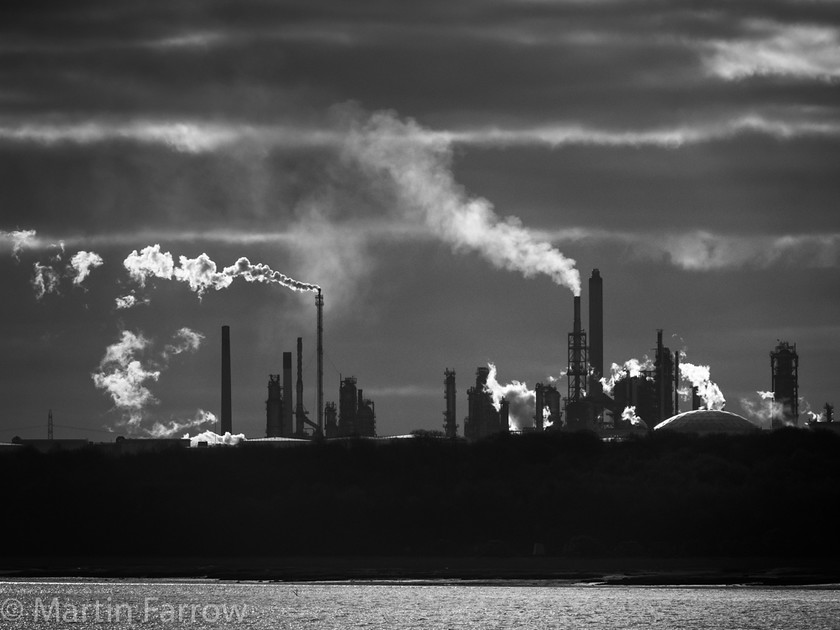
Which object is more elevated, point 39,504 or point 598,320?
point 598,320

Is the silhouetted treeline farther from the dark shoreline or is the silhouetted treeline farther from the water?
the water

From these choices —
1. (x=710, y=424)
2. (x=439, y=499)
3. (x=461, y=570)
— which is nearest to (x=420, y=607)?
(x=461, y=570)

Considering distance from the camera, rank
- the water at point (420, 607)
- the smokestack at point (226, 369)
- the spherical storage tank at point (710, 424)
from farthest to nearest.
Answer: the smokestack at point (226, 369) < the spherical storage tank at point (710, 424) < the water at point (420, 607)

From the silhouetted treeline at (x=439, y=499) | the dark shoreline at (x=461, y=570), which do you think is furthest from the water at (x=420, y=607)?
the silhouetted treeline at (x=439, y=499)

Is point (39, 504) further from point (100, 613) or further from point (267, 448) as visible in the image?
point (100, 613)

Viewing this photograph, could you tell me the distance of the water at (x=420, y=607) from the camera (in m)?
106

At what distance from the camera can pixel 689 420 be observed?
18088 cm

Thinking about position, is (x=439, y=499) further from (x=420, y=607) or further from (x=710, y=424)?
(x=710, y=424)

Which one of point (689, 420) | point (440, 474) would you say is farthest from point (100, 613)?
point (689, 420)

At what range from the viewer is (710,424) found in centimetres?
17912

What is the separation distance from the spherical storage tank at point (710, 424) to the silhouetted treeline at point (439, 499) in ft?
48.4

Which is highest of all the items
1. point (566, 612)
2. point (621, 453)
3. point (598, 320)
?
point (598, 320)

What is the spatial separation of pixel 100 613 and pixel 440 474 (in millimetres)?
44227

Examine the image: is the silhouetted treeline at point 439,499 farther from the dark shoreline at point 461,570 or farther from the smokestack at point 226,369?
the smokestack at point 226,369
